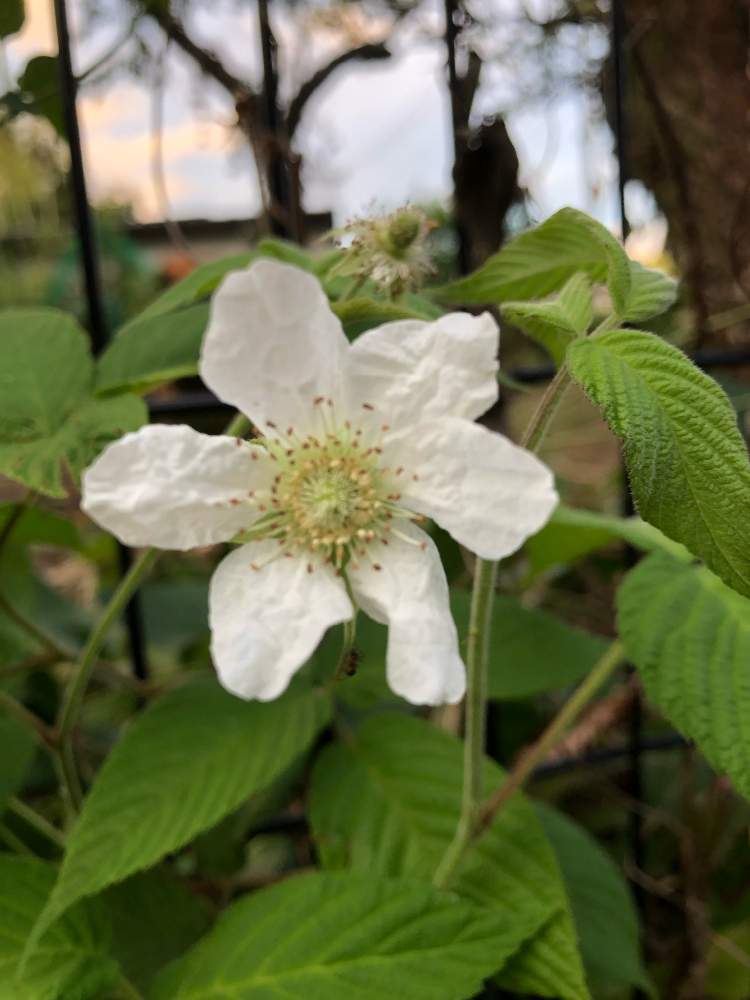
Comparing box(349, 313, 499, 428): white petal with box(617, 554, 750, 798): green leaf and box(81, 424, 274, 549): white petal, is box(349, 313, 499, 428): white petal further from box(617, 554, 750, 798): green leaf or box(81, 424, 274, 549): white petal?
box(617, 554, 750, 798): green leaf

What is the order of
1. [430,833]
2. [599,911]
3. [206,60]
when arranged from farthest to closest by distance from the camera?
1. [206,60]
2. [599,911]
3. [430,833]

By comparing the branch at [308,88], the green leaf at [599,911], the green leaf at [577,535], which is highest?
the branch at [308,88]

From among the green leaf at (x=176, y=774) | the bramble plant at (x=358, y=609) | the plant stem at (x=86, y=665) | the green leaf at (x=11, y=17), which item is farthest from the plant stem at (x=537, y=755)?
the green leaf at (x=11, y=17)

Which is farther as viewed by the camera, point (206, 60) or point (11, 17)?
point (206, 60)

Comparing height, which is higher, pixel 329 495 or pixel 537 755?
pixel 329 495

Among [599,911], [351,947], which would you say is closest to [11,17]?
[351,947]

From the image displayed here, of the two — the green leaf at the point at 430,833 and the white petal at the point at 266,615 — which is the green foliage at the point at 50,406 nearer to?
the white petal at the point at 266,615

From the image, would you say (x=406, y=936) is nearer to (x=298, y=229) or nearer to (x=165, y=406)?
(x=165, y=406)

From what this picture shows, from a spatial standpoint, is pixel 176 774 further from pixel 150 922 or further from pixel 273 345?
pixel 273 345
